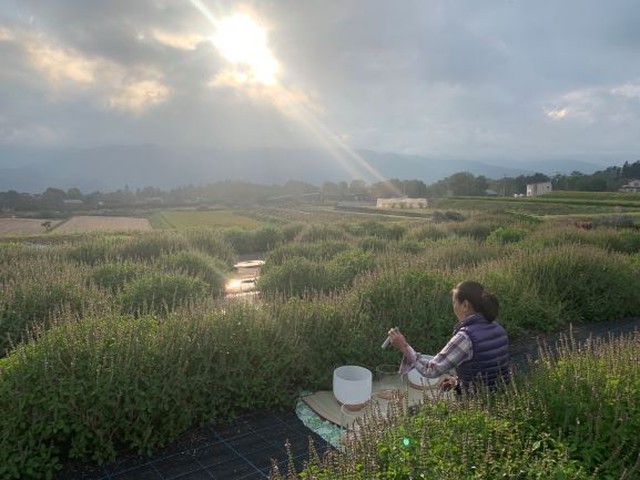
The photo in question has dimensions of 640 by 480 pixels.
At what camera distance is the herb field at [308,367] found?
2.30 metres

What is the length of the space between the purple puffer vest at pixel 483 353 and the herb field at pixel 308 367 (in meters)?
0.18

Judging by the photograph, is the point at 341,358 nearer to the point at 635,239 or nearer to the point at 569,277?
the point at 569,277

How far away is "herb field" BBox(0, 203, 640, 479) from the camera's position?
7.56ft

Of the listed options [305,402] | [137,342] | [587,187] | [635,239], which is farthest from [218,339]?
[587,187]

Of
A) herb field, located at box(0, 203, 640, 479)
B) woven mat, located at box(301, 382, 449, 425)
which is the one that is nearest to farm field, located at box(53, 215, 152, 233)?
herb field, located at box(0, 203, 640, 479)

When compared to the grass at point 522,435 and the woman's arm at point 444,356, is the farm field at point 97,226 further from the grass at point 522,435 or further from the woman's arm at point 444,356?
the grass at point 522,435

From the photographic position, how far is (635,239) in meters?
12.6

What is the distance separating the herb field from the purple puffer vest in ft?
0.58

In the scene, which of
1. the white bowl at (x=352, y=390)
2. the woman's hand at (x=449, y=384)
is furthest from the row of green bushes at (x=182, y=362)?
the woman's hand at (x=449, y=384)

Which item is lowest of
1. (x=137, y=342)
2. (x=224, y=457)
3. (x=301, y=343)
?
(x=224, y=457)

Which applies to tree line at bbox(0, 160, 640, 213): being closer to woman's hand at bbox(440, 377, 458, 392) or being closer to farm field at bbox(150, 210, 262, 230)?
farm field at bbox(150, 210, 262, 230)

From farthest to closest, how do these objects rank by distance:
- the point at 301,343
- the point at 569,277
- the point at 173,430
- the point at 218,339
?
the point at 569,277 → the point at 301,343 → the point at 218,339 → the point at 173,430

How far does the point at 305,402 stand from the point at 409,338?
4.95 ft

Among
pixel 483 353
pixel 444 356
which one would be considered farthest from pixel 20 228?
pixel 483 353
